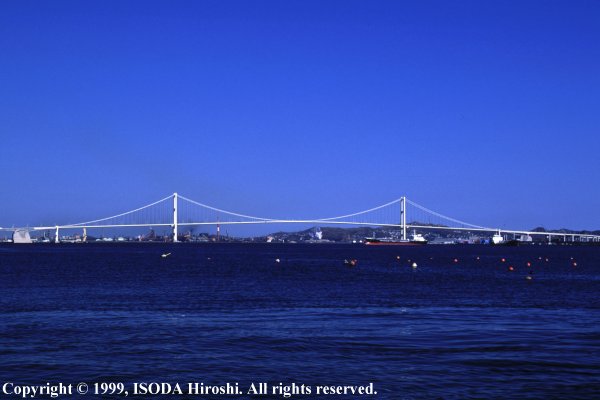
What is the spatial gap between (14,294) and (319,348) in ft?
64.5

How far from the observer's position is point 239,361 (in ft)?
56.2

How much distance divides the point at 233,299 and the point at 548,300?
45.1 feet

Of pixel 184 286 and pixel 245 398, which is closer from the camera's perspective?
pixel 245 398

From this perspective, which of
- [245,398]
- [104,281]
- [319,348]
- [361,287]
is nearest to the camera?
[245,398]

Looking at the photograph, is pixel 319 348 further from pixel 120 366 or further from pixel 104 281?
pixel 104 281

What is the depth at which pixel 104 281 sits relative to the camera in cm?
4272

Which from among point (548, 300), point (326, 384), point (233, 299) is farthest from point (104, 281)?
point (326, 384)

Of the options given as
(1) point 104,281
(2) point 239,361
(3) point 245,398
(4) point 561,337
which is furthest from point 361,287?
(3) point 245,398

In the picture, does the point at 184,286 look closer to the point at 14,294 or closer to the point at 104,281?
the point at 104,281

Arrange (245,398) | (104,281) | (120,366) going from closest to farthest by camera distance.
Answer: (245,398)
(120,366)
(104,281)

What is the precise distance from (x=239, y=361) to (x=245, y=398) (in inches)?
117

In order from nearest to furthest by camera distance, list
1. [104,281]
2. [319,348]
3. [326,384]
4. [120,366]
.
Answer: [326,384], [120,366], [319,348], [104,281]

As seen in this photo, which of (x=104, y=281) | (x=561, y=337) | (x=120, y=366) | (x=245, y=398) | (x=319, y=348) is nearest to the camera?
(x=245, y=398)

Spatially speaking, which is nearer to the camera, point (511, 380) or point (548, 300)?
point (511, 380)
